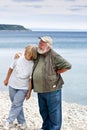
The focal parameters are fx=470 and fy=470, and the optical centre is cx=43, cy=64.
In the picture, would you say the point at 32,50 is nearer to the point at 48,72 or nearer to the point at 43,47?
the point at 43,47

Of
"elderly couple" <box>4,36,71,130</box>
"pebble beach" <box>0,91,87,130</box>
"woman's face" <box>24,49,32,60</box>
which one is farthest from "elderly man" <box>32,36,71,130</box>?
"pebble beach" <box>0,91,87,130</box>

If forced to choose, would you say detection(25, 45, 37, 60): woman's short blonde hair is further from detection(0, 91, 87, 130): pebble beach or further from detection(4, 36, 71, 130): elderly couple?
detection(0, 91, 87, 130): pebble beach

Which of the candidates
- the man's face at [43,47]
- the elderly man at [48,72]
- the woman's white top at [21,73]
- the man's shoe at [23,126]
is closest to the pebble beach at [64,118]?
the man's shoe at [23,126]

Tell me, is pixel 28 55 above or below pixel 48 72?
above

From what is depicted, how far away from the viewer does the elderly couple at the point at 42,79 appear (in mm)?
6707

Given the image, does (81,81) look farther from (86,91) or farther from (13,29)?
(13,29)

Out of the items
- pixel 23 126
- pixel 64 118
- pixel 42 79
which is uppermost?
pixel 42 79

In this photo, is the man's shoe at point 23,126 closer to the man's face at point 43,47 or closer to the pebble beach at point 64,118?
the pebble beach at point 64,118

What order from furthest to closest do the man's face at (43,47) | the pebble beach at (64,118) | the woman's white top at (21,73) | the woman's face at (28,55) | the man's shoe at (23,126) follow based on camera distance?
the pebble beach at (64,118) → the man's shoe at (23,126) → the woman's white top at (21,73) → the woman's face at (28,55) → the man's face at (43,47)

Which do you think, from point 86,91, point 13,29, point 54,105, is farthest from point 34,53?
point 13,29

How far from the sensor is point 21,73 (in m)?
6.96

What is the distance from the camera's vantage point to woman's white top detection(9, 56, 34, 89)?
6.92 m

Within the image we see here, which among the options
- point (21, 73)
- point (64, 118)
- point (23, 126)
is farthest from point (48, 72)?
point (64, 118)

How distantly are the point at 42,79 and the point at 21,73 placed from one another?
1.36 feet
